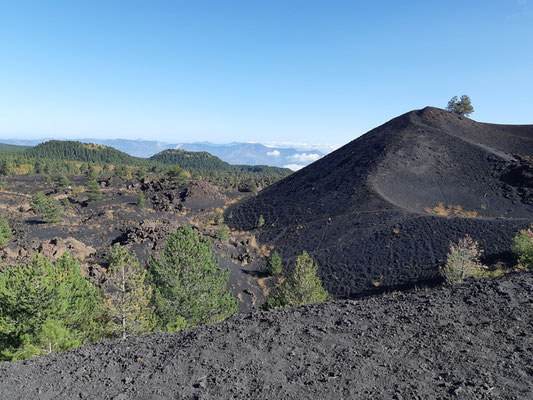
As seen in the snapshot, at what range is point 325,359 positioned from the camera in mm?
6969

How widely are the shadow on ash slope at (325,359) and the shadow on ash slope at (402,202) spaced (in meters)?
19.9

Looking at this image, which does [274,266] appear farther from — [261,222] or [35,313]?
[35,313]

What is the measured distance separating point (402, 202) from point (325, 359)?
43.1m

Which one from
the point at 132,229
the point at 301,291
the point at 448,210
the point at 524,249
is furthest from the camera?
the point at 448,210

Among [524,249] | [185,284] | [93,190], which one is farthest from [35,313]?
[93,190]

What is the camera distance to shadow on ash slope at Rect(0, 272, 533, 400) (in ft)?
19.7

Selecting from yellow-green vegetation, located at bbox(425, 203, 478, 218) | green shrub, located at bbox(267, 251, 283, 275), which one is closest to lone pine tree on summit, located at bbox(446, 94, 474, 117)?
yellow-green vegetation, located at bbox(425, 203, 478, 218)

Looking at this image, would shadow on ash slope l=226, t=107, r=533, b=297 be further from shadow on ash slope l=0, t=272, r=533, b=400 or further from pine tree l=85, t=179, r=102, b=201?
pine tree l=85, t=179, r=102, b=201

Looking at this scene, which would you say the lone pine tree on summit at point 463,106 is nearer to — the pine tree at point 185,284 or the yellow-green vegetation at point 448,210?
the yellow-green vegetation at point 448,210

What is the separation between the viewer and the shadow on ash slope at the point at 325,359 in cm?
601

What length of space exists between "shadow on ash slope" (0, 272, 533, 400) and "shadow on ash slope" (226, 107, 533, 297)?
19.9 m

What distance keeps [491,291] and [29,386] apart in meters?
13.8

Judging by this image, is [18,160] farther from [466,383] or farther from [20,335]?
[466,383]

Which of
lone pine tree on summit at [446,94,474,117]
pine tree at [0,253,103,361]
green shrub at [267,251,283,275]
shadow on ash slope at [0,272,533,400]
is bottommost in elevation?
green shrub at [267,251,283,275]
